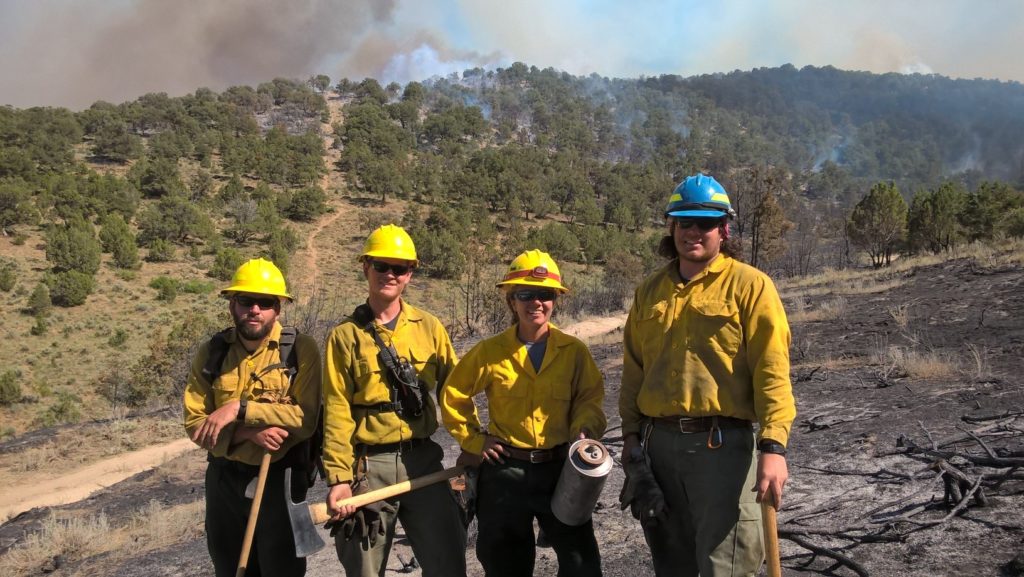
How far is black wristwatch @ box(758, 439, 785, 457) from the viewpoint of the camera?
226 centimetres

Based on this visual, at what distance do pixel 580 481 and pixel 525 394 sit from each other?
50cm

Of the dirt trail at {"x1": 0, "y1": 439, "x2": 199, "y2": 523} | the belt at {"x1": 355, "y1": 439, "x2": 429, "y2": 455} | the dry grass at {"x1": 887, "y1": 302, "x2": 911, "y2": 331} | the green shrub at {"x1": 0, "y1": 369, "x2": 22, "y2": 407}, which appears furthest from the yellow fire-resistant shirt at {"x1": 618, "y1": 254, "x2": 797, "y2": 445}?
the green shrub at {"x1": 0, "y1": 369, "x2": 22, "y2": 407}

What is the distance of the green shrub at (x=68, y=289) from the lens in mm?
31016

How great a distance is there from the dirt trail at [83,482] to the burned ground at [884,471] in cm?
170

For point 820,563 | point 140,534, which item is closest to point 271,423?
point 820,563

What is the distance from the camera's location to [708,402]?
8.02ft

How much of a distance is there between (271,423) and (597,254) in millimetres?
46627

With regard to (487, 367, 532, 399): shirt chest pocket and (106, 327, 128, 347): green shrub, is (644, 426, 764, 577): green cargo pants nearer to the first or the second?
(487, 367, 532, 399): shirt chest pocket

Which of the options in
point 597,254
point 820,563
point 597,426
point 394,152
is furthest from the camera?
point 394,152

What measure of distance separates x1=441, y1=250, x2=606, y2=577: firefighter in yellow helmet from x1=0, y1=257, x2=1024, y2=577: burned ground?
1.54 metres

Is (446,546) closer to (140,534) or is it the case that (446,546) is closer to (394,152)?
(140,534)

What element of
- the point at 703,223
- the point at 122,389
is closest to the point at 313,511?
the point at 703,223

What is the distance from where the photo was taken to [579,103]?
552 ft

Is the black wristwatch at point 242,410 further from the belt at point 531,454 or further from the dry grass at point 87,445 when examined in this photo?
the dry grass at point 87,445
